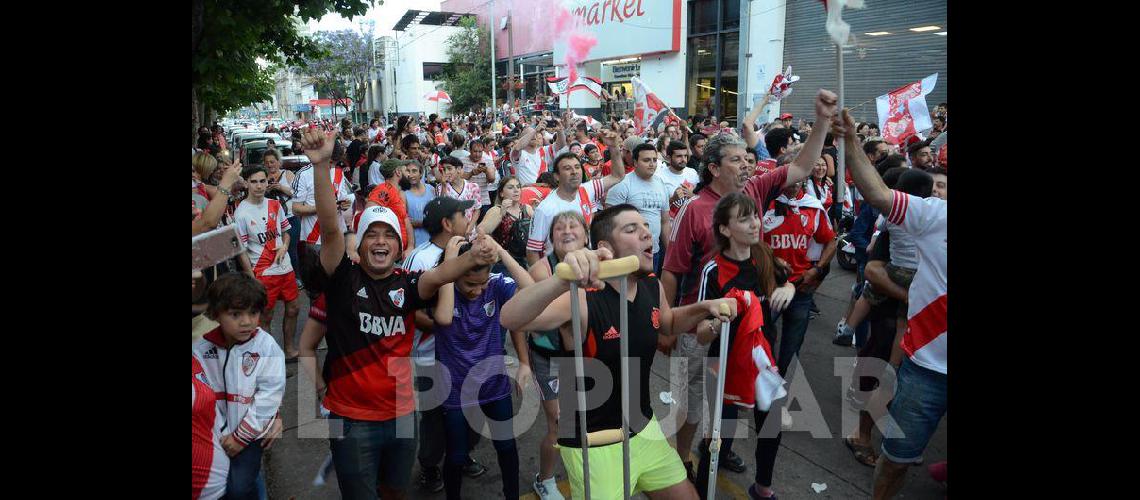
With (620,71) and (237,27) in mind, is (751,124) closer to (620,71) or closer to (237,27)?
(237,27)

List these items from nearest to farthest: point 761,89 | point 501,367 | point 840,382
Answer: point 501,367, point 840,382, point 761,89

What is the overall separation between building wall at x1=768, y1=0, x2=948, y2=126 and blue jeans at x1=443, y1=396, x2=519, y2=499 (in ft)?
50.4

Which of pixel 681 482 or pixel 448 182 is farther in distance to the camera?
pixel 448 182

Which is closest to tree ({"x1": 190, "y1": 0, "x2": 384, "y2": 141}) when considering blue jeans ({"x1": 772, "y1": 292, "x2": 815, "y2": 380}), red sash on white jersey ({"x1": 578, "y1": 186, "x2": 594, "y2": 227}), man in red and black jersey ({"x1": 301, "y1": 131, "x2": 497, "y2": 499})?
red sash on white jersey ({"x1": 578, "y1": 186, "x2": 594, "y2": 227})

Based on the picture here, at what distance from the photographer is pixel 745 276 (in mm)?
3592

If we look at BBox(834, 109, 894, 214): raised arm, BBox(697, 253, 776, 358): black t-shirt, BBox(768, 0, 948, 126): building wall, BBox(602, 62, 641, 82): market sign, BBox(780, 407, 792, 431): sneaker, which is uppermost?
BBox(602, 62, 641, 82): market sign

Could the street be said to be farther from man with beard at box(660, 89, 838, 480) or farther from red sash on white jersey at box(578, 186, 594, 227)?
red sash on white jersey at box(578, 186, 594, 227)

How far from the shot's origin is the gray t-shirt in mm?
5930

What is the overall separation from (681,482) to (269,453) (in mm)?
2965

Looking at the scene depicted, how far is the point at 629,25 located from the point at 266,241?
24439 mm

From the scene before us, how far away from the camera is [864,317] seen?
16.4ft

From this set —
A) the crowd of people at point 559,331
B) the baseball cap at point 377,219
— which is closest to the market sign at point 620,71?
the crowd of people at point 559,331
